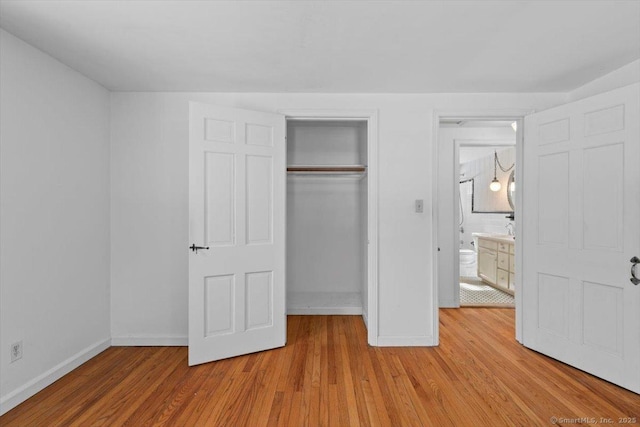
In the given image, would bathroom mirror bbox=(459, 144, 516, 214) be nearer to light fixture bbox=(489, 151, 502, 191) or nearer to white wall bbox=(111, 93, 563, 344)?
light fixture bbox=(489, 151, 502, 191)

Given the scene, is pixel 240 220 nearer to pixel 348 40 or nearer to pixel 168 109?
pixel 168 109

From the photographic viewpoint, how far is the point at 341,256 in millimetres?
3793

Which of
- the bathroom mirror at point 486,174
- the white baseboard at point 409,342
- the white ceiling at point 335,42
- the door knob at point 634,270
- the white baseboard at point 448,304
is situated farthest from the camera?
the bathroom mirror at point 486,174

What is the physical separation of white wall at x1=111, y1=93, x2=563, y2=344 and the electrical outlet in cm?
84

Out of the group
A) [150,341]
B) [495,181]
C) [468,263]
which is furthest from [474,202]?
[150,341]

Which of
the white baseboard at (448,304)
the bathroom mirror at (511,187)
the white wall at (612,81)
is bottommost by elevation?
the white baseboard at (448,304)

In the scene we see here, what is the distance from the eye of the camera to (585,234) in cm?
237

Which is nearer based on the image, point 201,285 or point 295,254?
point 201,285

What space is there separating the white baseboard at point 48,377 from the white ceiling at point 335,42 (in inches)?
92.2

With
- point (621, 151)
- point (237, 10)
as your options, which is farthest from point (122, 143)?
point (621, 151)

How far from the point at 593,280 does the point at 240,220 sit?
9.48ft

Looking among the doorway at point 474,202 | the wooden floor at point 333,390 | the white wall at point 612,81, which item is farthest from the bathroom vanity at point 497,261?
the white wall at point 612,81

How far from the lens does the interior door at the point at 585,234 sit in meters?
2.14

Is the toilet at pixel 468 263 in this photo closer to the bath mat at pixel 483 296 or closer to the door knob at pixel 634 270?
the bath mat at pixel 483 296
